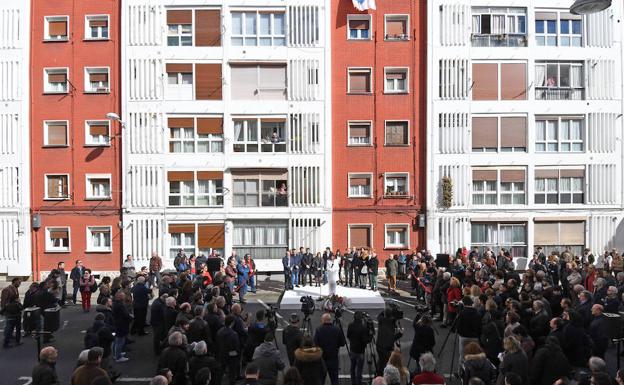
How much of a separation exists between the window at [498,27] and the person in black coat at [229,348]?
20485 millimetres

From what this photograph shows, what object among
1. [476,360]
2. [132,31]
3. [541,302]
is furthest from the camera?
[132,31]

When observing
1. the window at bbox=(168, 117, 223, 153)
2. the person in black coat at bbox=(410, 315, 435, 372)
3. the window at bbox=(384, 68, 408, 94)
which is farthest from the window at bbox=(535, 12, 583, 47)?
the person in black coat at bbox=(410, 315, 435, 372)

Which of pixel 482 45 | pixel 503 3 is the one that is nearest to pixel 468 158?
pixel 482 45

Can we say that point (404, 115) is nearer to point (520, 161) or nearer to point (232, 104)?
point (520, 161)

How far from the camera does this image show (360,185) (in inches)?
960

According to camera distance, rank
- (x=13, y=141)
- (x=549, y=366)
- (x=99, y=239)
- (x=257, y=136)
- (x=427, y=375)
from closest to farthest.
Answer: (x=427, y=375), (x=549, y=366), (x=13, y=141), (x=257, y=136), (x=99, y=239)

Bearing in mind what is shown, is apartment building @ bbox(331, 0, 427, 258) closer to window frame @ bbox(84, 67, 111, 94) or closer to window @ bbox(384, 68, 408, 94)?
window @ bbox(384, 68, 408, 94)

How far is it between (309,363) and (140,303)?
288 inches

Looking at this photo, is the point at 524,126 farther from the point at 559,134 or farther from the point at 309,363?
the point at 309,363

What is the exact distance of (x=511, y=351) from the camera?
7496 mm

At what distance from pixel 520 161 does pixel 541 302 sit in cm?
1632

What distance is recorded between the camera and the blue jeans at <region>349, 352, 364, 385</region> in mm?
9367

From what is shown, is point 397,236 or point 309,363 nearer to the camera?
point 309,363

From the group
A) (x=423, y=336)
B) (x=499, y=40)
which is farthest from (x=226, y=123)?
(x=423, y=336)
